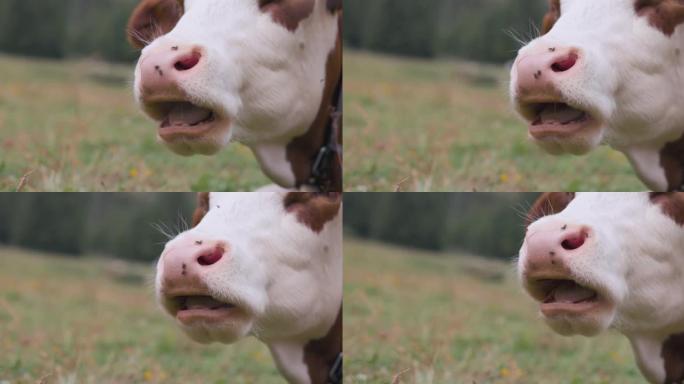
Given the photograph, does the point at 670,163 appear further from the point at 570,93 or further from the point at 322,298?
the point at 322,298

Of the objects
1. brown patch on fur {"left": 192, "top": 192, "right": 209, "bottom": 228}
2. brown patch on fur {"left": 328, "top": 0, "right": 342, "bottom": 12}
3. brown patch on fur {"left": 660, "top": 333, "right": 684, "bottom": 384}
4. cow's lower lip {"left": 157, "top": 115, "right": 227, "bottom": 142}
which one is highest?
brown patch on fur {"left": 328, "top": 0, "right": 342, "bottom": 12}

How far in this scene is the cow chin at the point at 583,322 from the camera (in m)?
4.28

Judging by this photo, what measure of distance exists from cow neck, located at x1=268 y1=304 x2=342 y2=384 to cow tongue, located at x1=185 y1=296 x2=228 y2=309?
50cm

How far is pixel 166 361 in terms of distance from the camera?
6.63 metres

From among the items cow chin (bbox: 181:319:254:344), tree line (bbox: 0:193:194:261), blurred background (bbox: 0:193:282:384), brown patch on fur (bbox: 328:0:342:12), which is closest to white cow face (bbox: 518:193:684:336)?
cow chin (bbox: 181:319:254:344)

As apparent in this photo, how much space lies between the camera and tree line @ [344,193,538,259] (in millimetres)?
5195

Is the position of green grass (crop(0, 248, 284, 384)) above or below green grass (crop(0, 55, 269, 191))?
below

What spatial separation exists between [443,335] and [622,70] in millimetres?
1745

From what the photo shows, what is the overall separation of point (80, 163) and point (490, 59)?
82.2 inches

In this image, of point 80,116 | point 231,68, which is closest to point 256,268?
point 231,68

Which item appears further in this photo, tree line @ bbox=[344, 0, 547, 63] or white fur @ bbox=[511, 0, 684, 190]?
tree line @ bbox=[344, 0, 547, 63]

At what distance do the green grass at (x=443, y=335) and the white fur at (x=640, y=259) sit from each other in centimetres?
68

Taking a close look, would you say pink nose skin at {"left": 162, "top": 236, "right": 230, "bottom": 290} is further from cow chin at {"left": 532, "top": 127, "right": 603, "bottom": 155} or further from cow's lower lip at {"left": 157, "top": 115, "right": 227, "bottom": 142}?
cow chin at {"left": 532, "top": 127, "right": 603, "bottom": 155}

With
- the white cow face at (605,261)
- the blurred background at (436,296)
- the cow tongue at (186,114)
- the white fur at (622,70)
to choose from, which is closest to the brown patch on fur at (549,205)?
the white cow face at (605,261)
